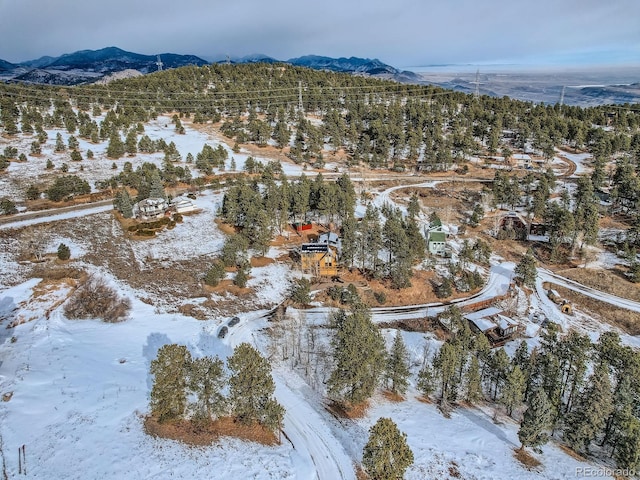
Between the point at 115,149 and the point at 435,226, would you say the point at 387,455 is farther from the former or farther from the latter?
the point at 115,149

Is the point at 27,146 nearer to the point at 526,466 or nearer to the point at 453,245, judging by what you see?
the point at 453,245

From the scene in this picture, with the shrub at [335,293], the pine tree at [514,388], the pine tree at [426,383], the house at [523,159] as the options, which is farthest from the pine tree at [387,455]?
the house at [523,159]

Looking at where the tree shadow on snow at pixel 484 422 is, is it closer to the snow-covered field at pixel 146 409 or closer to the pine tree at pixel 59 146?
the snow-covered field at pixel 146 409

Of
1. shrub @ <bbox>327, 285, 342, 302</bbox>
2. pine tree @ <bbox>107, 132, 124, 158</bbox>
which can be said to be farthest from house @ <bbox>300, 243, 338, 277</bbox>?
pine tree @ <bbox>107, 132, 124, 158</bbox>

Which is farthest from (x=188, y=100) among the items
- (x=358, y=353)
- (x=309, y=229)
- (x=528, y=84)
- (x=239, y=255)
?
(x=528, y=84)

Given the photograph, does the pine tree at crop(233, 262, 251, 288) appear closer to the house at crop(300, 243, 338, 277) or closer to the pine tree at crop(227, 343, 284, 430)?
the house at crop(300, 243, 338, 277)

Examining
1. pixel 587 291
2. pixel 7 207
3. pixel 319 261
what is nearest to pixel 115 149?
pixel 7 207
